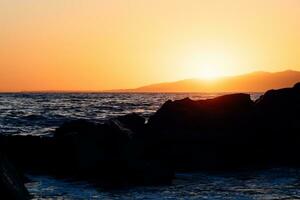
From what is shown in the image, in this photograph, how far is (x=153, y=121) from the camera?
2861 cm

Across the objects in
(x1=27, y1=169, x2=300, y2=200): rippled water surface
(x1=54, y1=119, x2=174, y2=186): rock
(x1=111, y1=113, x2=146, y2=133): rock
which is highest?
(x1=111, y1=113, x2=146, y2=133): rock

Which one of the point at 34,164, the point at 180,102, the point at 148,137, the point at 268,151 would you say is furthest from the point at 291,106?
the point at 34,164

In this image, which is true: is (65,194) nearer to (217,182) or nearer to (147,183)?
(147,183)

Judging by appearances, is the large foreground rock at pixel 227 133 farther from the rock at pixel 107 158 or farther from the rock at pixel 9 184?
the rock at pixel 9 184

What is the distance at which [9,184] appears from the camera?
1612 centimetres

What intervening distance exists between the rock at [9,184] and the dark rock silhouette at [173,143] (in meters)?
4.64

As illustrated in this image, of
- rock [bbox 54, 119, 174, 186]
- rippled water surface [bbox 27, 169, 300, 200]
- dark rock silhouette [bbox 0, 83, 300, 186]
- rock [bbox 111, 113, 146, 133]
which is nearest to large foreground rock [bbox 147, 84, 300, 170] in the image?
dark rock silhouette [bbox 0, 83, 300, 186]

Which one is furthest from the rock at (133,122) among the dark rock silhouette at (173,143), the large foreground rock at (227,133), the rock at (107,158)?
the rock at (107,158)

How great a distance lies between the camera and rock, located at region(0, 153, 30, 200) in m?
15.8

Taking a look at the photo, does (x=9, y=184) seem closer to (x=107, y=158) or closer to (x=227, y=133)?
(x=107, y=158)

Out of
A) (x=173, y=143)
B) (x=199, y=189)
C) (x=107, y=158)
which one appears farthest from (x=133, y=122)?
(x=199, y=189)

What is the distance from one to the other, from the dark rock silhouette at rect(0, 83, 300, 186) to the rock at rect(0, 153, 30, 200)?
464cm

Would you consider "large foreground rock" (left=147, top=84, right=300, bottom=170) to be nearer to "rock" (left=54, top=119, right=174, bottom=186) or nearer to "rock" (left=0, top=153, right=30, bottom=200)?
"rock" (left=54, top=119, right=174, bottom=186)

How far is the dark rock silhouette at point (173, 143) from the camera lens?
23.0 metres
